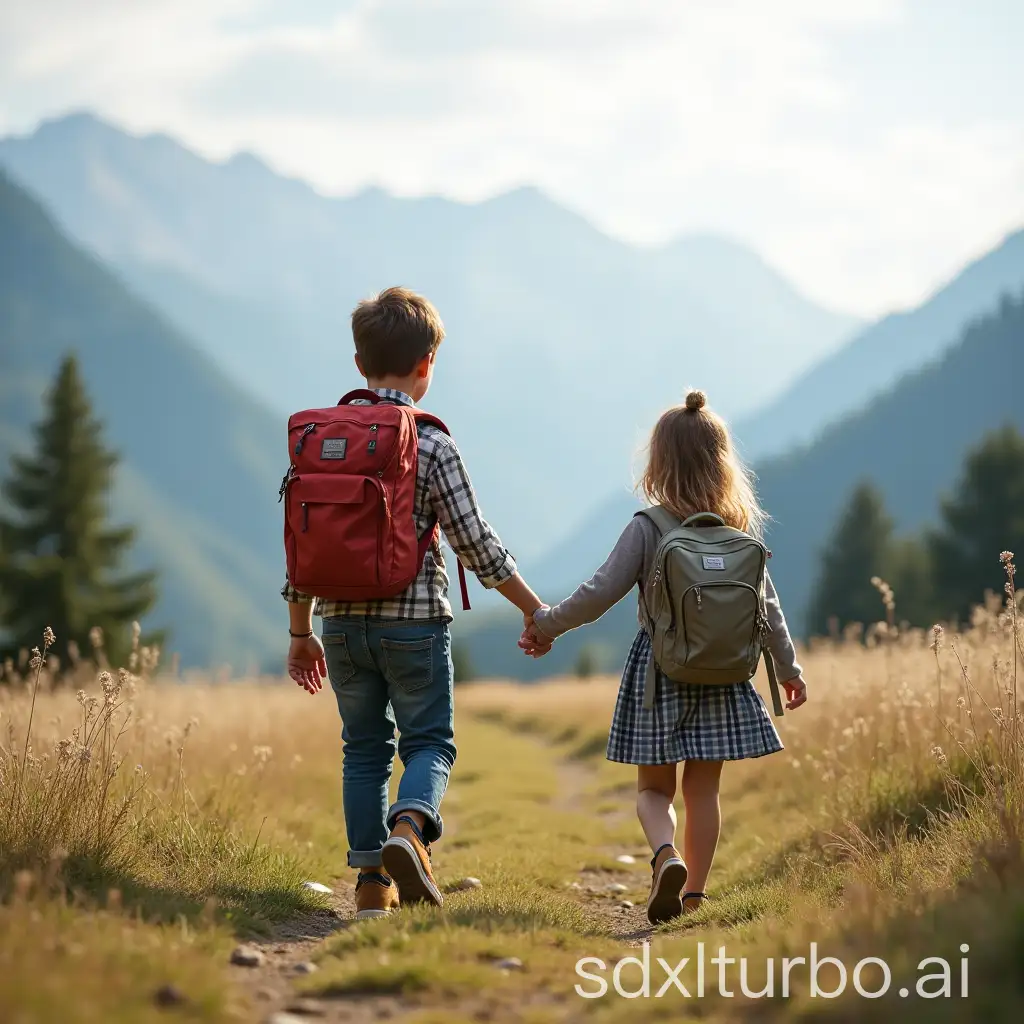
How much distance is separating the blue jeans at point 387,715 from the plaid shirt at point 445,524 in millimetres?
102

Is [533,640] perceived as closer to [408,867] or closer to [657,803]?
[657,803]

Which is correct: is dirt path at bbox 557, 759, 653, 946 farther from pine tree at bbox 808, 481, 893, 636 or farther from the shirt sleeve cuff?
pine tree at bbox 808, 481, 893, 636

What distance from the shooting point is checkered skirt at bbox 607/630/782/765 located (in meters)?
4.90

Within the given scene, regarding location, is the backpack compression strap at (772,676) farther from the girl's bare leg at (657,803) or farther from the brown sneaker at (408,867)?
the brown sneaker at (408,867)

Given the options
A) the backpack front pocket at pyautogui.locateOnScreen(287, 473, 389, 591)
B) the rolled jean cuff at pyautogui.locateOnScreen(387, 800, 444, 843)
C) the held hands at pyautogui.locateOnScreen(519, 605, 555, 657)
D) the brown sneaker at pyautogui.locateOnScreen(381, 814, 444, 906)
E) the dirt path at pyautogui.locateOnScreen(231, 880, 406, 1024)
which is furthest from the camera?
the held hands at pyautogui.locateOnScreen(519, 605, 555, 657)

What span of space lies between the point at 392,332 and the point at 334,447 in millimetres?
661

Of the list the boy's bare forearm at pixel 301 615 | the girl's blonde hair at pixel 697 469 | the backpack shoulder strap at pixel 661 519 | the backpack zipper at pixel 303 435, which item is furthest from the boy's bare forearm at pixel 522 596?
the backpack zipper at pixel 303 435

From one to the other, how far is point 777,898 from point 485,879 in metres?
1.64

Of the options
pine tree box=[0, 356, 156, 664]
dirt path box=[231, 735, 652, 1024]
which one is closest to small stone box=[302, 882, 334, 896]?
dirt path box=[231, 735, 652, 1024]

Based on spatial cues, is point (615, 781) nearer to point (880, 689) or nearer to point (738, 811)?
point (738, 811)

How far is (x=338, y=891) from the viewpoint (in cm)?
555

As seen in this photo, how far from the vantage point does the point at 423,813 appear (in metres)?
4.50

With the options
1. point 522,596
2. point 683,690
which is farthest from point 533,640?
point 683,690

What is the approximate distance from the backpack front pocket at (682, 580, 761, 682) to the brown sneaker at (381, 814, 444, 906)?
1.37m
